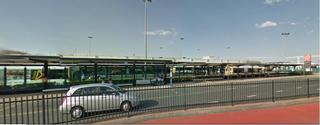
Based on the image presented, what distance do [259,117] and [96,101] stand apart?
595cm

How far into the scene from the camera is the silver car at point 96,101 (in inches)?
330

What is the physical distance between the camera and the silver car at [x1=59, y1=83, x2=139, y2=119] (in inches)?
330

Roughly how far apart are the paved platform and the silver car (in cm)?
216

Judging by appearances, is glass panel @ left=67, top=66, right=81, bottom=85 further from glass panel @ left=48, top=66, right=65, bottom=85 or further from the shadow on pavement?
the shadow on pavement

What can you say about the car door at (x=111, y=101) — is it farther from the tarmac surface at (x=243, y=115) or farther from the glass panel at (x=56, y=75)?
the glass panel at (x=56, y=75)

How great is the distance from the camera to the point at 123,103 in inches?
370

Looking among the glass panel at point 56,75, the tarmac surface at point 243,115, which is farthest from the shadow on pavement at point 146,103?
the glass panel at point 56,75

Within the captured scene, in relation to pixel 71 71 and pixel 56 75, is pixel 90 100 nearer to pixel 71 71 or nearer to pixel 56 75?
pixel 56 75

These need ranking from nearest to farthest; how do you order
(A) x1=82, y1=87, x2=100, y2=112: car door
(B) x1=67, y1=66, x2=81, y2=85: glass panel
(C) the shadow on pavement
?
(A) x1=82, y1=87, x2=100, y2=112: car door, (C) the shadow on pavement, (B) x1=67, y1=66, x2=81, y2=85: glass panel

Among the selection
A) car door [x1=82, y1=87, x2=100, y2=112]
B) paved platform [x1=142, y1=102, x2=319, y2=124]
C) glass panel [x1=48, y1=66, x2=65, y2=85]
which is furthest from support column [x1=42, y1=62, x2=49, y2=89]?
paved platform [x1=142, y1=102, x2=319, y2=124]

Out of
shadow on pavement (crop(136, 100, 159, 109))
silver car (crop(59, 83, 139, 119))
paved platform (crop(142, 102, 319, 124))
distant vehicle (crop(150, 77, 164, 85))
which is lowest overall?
distant vehicle (crop(150, 77, 164, 85))

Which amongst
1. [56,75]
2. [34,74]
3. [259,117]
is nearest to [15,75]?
[34,74]

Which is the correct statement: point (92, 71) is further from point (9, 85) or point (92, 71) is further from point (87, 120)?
point (87, 120)

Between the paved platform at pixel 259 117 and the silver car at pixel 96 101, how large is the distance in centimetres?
216
